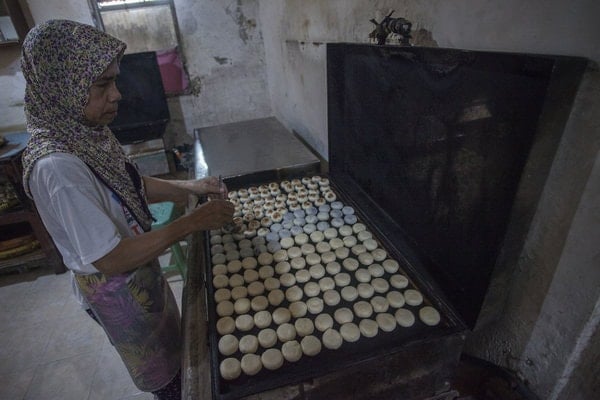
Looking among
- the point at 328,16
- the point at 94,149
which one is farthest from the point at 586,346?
the point at 328,16

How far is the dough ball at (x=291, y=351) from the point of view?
114 cm

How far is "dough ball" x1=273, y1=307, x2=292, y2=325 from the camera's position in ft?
4.32

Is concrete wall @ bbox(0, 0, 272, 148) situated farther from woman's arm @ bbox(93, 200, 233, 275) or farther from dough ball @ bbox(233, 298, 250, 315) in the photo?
dough ball @ bbox(233, 298, 250, 315)

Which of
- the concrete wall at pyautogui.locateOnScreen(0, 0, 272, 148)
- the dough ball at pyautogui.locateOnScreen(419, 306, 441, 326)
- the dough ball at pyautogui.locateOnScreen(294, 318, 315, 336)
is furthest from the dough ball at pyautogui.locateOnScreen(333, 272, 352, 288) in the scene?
the concrete wall at pyautogui.locateOnScreen(0, 0, 272, 148)

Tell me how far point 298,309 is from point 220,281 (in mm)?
426

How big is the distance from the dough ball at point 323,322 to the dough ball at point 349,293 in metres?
0.13

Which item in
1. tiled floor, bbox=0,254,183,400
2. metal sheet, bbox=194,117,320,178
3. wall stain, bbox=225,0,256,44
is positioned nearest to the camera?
tiled floor, bbox=0,254,183,400

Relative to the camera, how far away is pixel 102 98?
126 cm

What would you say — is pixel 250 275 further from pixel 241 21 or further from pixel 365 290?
pixel 241 21

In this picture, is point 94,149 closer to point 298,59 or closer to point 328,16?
point 328,16

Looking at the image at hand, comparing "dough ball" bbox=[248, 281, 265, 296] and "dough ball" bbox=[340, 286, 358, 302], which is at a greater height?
"dough ball" bbox=[340, 286, 358, 302]

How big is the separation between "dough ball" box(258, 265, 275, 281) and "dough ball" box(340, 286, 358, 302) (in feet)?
1.21

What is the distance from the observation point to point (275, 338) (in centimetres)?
125

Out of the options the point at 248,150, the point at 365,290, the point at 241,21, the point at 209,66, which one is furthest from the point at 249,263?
the point at 241,21
